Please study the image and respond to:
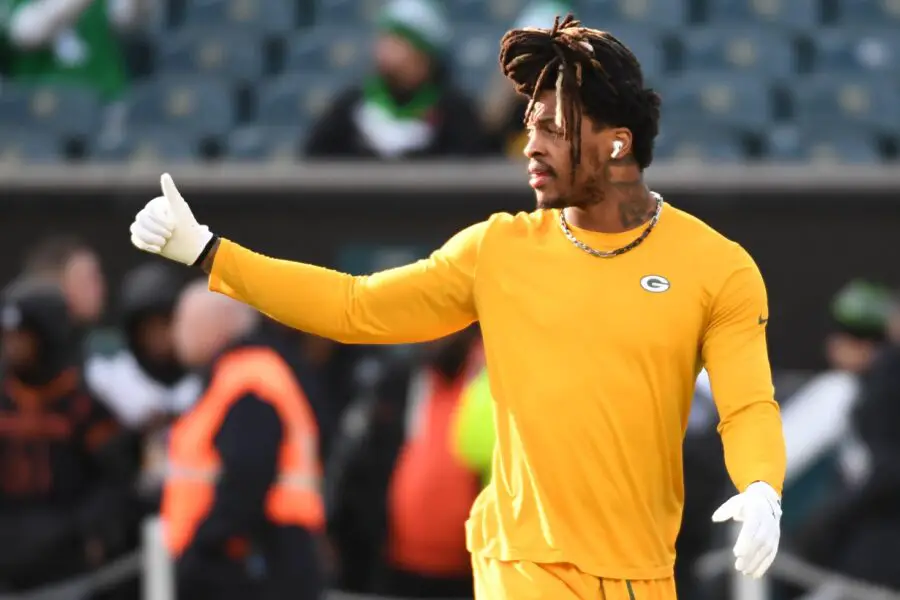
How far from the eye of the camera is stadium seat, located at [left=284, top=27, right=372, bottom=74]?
1057 cm

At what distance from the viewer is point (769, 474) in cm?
395

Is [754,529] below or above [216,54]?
below

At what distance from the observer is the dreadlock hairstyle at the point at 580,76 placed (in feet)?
13.5

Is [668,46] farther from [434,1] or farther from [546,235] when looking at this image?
[546,235]

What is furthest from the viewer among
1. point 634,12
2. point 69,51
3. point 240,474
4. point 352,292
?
point 634,12

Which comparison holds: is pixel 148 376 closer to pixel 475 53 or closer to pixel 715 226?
pixel 715 226

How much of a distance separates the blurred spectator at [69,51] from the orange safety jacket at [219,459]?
4.39 m

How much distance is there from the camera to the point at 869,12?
10.9 meters

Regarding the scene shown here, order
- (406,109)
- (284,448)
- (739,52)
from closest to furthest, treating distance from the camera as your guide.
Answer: (284,448) < (406,109) < (739,52)

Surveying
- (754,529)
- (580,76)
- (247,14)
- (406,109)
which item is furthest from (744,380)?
(247,14)

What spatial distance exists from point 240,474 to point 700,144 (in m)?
4.20

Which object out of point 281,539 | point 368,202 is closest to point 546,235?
point 281,539

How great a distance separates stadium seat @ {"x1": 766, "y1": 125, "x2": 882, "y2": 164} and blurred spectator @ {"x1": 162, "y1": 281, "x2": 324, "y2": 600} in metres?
4.08

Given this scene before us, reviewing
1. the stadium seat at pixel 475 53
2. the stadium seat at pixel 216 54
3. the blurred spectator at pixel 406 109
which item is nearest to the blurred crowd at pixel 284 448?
the blurred spectator at pixel 406 109
